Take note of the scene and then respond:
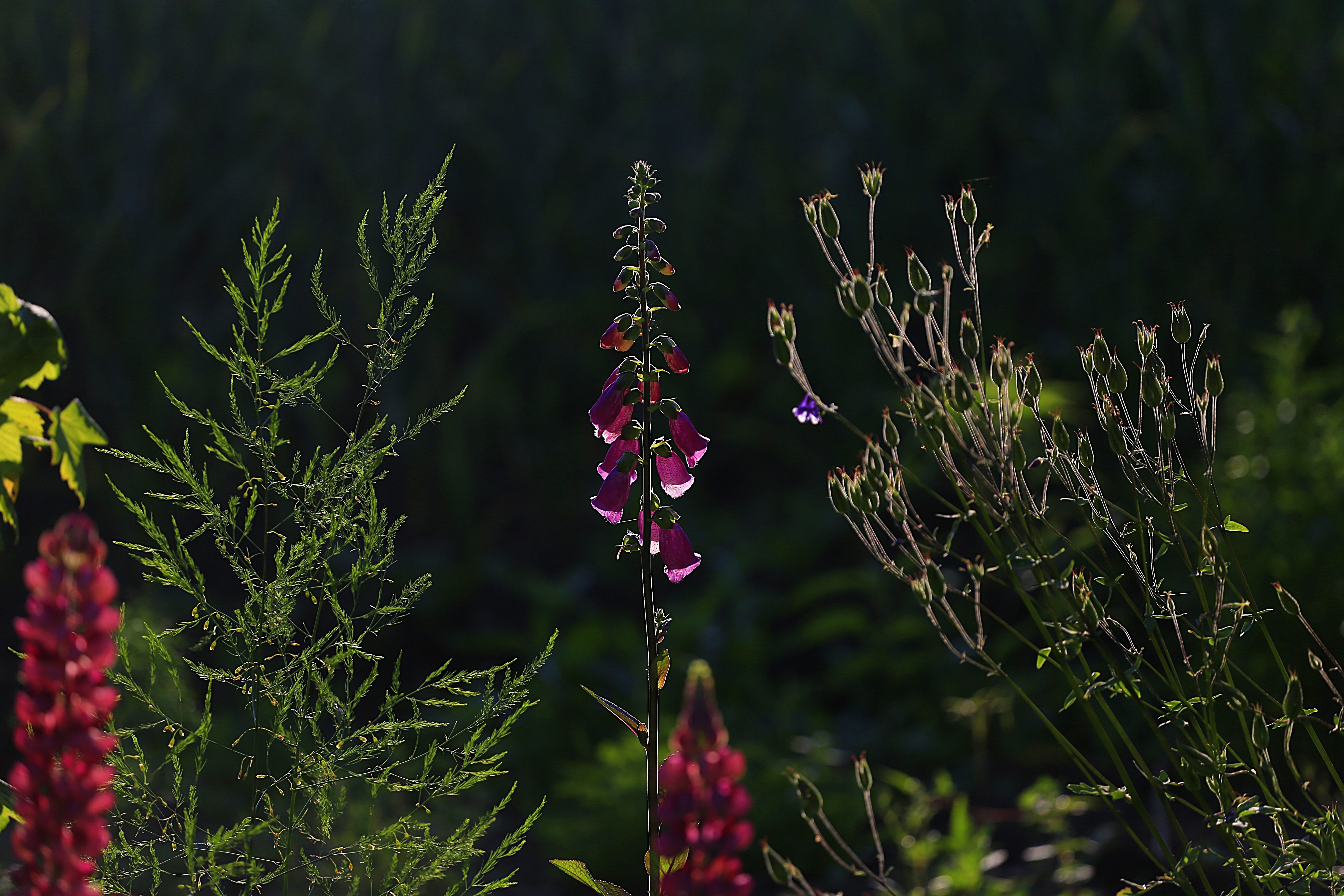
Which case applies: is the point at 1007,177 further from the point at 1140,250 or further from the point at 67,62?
the point at 67,62

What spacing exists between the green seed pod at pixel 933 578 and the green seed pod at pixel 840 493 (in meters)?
0.10

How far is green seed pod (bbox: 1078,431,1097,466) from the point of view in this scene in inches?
50.9

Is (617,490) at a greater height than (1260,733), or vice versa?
(617,490)

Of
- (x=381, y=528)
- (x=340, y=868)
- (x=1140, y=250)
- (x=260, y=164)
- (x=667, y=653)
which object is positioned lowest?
(x=340, y=868)

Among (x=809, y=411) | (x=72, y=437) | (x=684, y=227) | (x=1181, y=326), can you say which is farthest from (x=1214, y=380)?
(x=684, y=227)

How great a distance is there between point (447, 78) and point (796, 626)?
2959 mm

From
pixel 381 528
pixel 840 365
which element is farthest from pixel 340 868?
pixel 840 365

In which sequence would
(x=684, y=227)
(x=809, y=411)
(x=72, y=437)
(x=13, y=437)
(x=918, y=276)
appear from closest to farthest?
(x=72, y=437) < (x=13, y=437) < (x=918, y=276) < (x=809, y=411) < (x=684, y=227)

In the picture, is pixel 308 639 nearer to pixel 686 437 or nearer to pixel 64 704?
pixel 686 437

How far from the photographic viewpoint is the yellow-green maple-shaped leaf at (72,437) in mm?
1060

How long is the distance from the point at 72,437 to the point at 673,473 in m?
0.61

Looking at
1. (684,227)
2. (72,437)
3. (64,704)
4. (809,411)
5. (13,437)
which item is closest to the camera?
(64,704)

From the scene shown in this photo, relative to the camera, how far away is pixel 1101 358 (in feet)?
4.32

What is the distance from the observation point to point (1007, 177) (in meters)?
4.58
